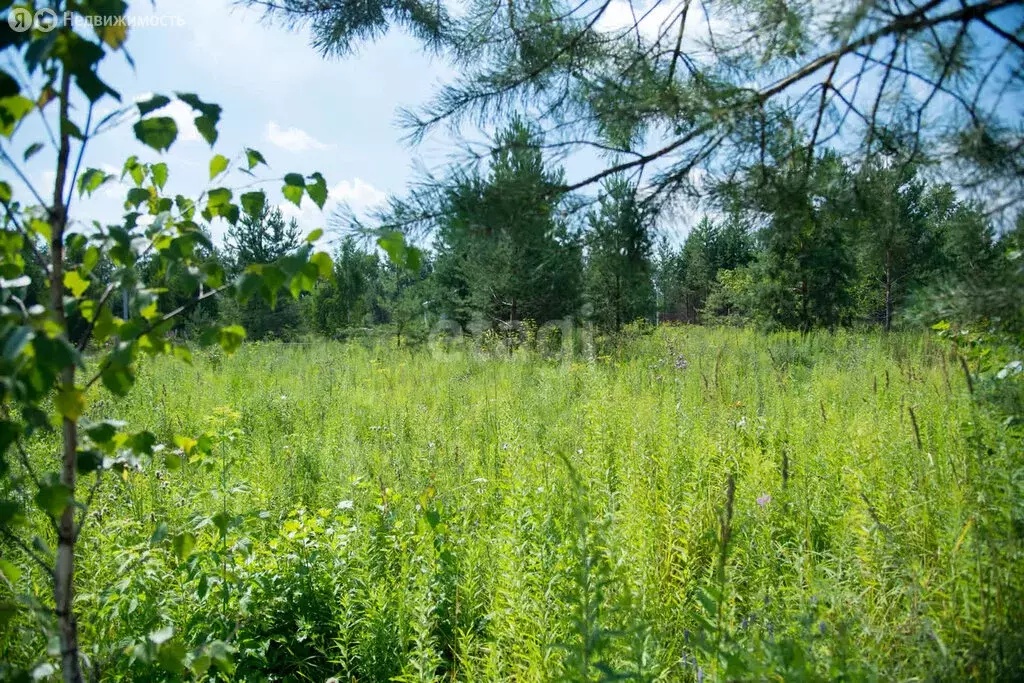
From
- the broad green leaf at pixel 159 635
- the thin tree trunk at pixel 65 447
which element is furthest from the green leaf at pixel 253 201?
the broad green leaf at pixel 159 635

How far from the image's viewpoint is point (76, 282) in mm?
1174

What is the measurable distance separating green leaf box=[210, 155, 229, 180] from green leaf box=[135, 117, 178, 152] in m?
0.13

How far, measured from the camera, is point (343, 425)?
459cm

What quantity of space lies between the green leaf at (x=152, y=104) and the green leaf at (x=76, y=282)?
1.33 ft

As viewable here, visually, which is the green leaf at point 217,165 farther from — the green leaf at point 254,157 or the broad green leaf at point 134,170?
the broad green leaf at point 134,170

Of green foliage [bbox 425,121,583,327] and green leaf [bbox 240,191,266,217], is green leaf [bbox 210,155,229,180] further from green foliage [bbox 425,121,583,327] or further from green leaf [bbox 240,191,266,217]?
green foliage [bbox 425,121,583,327]

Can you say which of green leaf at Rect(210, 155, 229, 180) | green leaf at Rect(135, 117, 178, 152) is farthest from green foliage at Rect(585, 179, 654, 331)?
green leaf at Rect(135, 117, 178, 152)

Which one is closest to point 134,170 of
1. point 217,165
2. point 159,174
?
point 159,174

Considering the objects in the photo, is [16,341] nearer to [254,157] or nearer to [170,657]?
[254,157]

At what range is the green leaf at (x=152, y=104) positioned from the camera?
1000 millimetres

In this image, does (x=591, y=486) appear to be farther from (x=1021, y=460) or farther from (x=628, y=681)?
(x=1021, y=460)

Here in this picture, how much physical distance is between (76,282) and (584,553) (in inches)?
54.2

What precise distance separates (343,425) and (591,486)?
242 cm

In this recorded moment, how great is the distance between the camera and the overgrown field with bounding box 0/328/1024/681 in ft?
5.30
